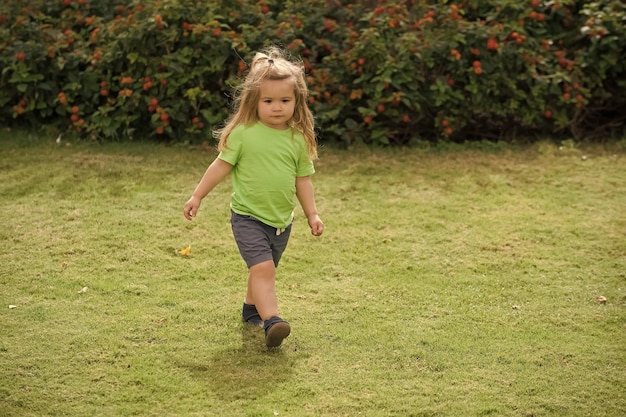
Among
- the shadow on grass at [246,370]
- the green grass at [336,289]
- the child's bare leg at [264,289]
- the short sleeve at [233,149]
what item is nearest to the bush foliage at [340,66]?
the green grass at [336,289]

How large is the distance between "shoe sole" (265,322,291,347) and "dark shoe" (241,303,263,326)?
311 millimetres

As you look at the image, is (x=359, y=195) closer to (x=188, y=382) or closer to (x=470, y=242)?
(x=470, y=242)

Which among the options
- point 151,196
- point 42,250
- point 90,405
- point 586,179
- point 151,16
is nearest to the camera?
point 90,405

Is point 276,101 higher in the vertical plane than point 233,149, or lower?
higher

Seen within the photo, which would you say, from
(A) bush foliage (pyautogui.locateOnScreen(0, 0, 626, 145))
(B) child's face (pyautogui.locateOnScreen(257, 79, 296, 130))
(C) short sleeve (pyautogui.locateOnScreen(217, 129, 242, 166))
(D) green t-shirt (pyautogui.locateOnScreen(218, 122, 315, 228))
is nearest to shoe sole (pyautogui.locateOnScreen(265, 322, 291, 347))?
(D) green t-shirt (pyautogui.locateOnScreen(218, 122, 315, 228))

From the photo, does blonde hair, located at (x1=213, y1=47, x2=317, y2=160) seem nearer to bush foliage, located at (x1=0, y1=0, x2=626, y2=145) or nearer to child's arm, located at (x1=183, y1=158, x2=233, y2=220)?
child's arm, located at (x1=183, y1=158, x2=233, y2=220)

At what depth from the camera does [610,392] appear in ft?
12.1

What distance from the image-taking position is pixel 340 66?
689 cm

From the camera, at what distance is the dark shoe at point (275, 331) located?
3.88m

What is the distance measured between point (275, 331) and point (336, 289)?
0.84 meters

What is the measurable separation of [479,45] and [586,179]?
129 centimetres

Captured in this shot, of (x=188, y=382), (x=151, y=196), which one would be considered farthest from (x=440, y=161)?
(x=188, y=382)

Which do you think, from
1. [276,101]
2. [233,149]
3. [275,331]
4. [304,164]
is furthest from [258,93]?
[275,331]

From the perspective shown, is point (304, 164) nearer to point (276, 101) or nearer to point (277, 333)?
point (276, 101)
